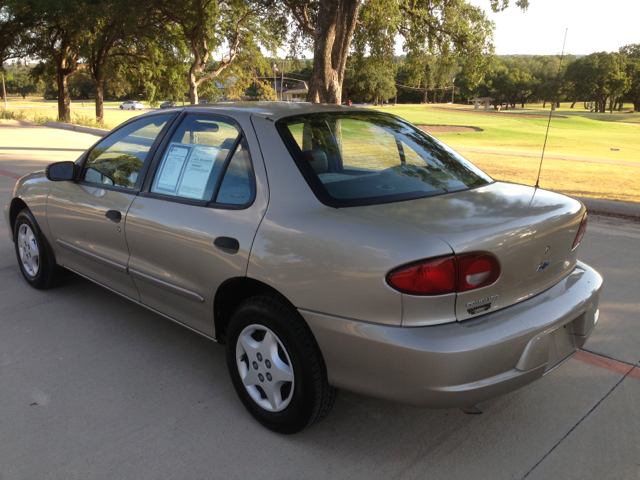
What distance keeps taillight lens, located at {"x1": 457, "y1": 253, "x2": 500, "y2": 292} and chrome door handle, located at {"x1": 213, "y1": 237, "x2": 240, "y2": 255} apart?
42.8 inches

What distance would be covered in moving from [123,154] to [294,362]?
6.90 feet

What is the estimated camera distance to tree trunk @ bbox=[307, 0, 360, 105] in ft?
33.2

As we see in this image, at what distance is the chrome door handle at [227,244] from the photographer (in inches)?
106

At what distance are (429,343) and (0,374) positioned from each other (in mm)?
2631

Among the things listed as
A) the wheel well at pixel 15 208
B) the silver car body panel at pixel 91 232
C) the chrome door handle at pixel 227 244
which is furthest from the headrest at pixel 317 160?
the wheel well at pixel 15 208

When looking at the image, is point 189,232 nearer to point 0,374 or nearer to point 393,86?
point 0,374

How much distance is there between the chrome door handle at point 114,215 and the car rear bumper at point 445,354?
1622mm

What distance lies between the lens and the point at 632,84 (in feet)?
263

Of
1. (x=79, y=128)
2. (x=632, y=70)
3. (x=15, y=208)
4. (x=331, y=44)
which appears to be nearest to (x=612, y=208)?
(x=331, y=44)

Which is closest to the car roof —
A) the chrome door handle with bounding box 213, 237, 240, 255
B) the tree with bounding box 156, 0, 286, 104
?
the chrome door handle with bounding box 213, 237, 240, 255

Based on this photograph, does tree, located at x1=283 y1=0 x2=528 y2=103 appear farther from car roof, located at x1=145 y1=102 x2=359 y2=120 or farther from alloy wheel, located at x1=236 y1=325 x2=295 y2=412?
alloy wheel, located at x1=236 y1=325 x2=295 y2=412

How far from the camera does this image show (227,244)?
272 centimetres

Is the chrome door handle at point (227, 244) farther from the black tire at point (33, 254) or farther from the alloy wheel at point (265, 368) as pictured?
the black tire at point (33, 254)

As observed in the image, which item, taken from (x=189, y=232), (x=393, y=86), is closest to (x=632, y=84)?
(x=393, y=86)
